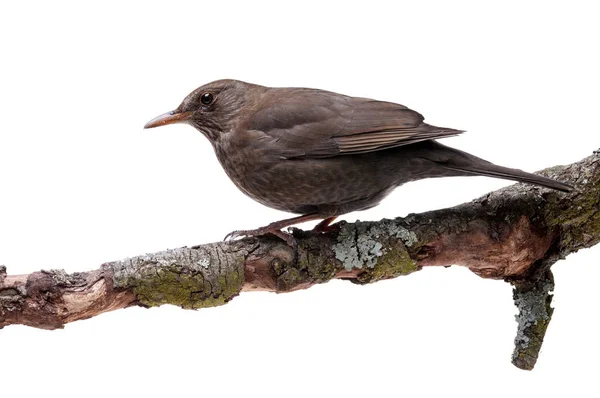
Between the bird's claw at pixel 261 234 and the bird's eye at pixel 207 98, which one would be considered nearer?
the bird's claw at pixel 261 234

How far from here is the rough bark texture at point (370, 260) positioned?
4211mm

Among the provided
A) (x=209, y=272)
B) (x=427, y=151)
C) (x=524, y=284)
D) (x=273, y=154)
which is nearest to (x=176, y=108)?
(x=273, y=154)

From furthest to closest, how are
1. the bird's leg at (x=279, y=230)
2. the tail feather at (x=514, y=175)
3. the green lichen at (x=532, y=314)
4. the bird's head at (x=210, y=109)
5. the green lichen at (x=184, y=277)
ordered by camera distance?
the green lichen at (x=532, y=314)
the bird's head at (x=210, y=109)
the bird's leg at (x=279, y=230)
the tail feather at (x=514, y=175)
the green lichen at (x=184, y=277)

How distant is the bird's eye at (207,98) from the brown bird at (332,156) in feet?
0.90

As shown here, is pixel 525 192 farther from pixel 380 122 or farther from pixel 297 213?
pixel 297 213

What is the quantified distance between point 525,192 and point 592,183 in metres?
0.42

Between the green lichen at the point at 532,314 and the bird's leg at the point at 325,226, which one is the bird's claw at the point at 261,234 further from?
the green lichen at the point at 532,314

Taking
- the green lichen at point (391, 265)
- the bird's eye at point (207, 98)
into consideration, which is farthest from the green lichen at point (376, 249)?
the bird's eye at point (207, 98)

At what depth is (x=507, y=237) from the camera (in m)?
4.98

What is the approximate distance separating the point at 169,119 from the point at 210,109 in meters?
0.28

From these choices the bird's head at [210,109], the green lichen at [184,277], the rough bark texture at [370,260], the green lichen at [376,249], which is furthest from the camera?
the bird's head at [210,109]

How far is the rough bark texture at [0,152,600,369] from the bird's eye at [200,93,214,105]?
38.3 inches

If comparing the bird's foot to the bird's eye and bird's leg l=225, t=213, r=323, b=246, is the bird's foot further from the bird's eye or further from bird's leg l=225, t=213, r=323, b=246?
the bird's eye

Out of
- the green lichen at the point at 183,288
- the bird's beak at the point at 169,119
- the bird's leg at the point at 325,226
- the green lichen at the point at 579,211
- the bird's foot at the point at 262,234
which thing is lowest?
the green lichen at the point at 183,288
